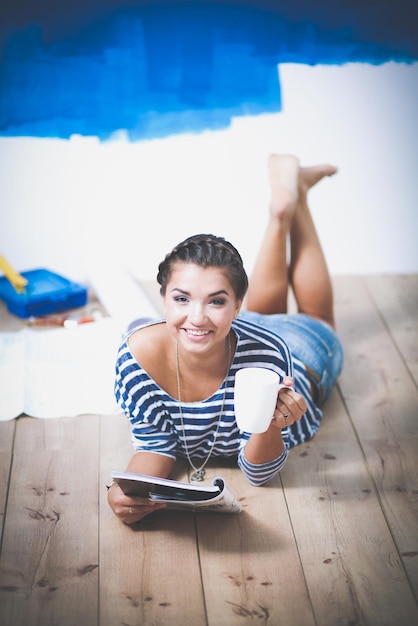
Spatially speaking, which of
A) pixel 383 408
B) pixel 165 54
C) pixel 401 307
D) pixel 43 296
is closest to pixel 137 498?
pixel 383 408

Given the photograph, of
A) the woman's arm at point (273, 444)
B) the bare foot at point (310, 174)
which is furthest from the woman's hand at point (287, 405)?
the bare foot at point (310, 174)

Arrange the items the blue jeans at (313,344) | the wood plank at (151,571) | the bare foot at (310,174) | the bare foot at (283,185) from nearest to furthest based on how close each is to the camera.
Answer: the wood plank at (151,571) → the blue jeans at (313,344) → the bare foot at (283,185) → the bare foot at (310,174)

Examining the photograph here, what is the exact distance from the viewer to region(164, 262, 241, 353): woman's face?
6.00ft

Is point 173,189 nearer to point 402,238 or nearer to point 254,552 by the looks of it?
point 402,238

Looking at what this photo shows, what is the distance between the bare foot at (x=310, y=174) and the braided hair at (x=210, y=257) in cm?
86

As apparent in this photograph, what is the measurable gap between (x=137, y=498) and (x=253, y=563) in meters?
0.29

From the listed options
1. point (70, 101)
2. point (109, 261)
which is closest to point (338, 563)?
point (109, 261)

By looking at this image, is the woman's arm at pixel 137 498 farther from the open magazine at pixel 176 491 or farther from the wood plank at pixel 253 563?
the wood plank at pixel 253 563

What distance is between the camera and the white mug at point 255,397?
1.73 m

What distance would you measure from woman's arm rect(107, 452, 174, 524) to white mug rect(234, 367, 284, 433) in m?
0.29

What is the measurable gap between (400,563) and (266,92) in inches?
73.4

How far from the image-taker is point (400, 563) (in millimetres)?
1831

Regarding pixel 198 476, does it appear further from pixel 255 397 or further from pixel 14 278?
pixel 14 278

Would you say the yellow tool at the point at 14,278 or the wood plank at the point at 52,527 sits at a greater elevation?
the wood plank at the point at 52,527
